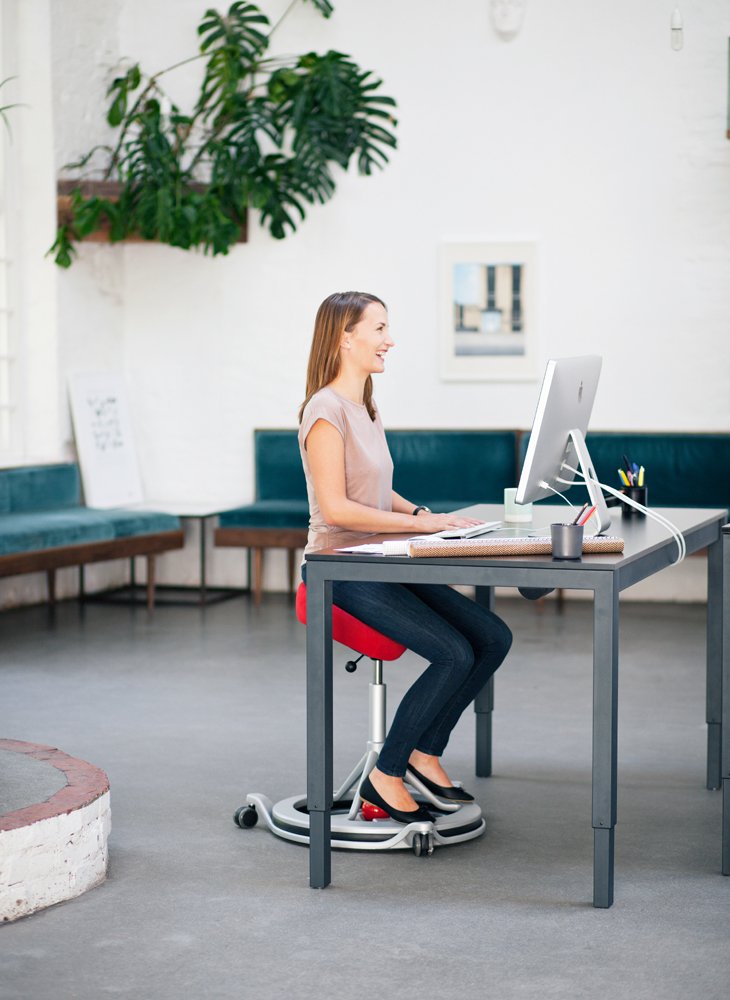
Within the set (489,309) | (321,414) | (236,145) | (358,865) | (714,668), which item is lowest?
(358,865)

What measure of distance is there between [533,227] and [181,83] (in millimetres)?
2219

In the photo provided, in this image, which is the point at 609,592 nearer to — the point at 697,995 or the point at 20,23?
the point at 697,995

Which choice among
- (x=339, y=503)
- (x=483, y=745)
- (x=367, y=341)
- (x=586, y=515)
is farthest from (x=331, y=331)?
(x=483, y=745)

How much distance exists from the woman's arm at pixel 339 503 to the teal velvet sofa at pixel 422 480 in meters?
4.16

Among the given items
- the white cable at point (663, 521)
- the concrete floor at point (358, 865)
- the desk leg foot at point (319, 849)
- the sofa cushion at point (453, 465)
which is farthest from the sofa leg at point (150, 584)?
the desk leg foot at point (319, 849)

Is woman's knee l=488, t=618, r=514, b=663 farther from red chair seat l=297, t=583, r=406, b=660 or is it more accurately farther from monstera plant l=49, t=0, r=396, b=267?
monstera plant l=49, t=0, r=396, b=267

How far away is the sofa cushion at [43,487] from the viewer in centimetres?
757

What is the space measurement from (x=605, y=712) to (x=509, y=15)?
5733 mm

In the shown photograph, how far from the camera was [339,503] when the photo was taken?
3.67m

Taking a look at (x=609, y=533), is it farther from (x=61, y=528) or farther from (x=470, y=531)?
(x=61, y=528)

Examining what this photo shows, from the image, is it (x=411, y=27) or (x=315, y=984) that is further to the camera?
(x=411, y=27)

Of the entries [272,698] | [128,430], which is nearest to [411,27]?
[128,430]

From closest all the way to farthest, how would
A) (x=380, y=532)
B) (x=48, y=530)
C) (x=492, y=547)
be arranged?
(x=492, y=547), (x=380, y=532), (x=48, y=530)

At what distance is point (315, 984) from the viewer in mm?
2777
